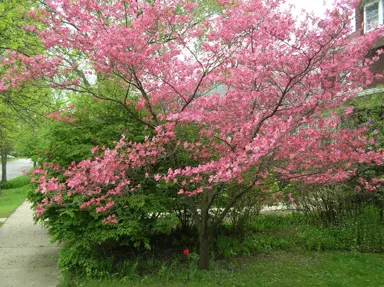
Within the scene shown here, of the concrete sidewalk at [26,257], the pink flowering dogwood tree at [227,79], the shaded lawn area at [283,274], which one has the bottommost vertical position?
the concrete sidewalk at [26,257]

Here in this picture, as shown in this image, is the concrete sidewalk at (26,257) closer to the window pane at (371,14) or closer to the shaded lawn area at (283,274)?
the shaded lawn area at (283,274)

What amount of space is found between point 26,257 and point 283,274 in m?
4.40

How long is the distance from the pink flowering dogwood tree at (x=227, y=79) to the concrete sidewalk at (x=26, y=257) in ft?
4.77

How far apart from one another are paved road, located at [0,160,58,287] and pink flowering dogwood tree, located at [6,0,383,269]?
4.77ft

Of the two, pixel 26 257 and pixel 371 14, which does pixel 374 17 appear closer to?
pixel 371 14

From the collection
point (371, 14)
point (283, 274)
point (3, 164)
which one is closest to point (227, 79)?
point (283, 274)

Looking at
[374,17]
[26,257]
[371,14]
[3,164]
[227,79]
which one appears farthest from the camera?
[3,164]

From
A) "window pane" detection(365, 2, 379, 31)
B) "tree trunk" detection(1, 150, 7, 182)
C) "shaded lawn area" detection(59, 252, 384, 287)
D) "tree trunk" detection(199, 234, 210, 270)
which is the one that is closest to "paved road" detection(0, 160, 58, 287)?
"shaded lawn area" detection(59, 252, 384, 287)

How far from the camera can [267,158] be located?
3.52m

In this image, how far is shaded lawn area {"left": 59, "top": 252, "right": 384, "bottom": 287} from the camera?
14.8ft

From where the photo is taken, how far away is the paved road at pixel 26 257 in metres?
4.83

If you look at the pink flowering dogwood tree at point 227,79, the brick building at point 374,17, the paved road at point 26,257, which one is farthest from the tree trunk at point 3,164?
the brick building at point 374,17

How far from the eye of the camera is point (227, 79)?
4.51m

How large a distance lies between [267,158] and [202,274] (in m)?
2.14
